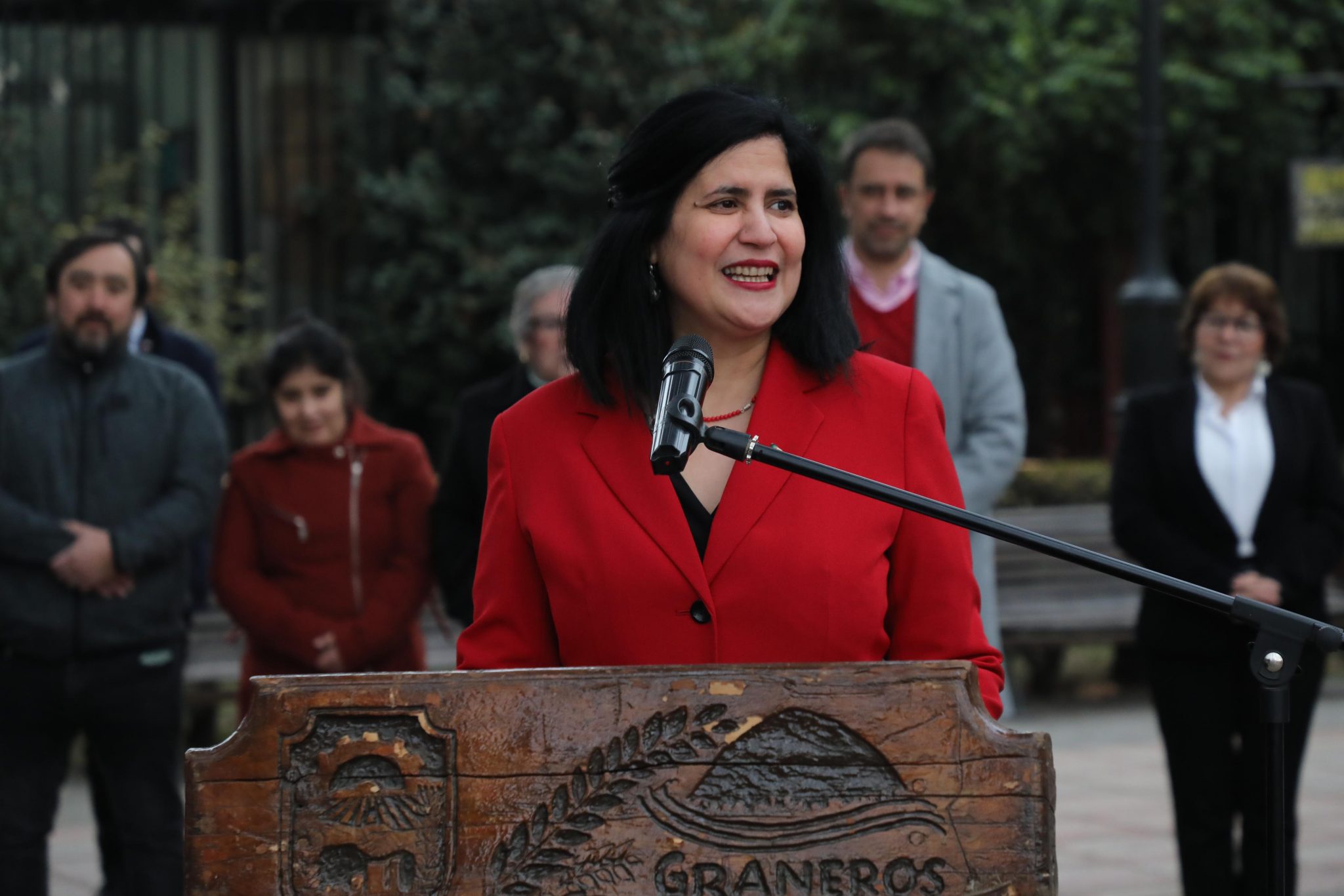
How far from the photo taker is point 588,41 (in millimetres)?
14211

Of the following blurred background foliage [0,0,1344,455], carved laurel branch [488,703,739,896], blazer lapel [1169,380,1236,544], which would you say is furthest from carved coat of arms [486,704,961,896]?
blurred background foliage [0,0,1344,455]

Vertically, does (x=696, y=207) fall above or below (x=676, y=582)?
above

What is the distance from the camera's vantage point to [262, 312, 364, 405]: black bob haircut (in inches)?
216

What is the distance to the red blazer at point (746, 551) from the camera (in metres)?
2.55

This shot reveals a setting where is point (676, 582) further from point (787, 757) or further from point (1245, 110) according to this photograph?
point (1245, 110)

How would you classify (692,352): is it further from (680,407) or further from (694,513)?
(694,513)

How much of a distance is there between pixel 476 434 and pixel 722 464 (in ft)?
8.70

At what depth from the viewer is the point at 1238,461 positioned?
17.3 ft

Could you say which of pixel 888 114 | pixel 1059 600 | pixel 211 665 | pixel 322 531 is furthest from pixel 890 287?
pixel 888 114

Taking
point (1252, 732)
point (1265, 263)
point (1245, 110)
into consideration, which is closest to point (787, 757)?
point (1252, 732)

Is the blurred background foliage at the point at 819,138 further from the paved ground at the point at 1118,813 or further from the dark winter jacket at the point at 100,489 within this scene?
the dark winter jacket at the point at 100,489

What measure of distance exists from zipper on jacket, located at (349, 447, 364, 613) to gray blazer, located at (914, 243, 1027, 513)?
5.83ft

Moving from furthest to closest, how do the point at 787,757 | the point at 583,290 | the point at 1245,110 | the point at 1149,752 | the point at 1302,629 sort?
the point at 1245,110 < the point at 1149,752 < the point at 583,290 < the point at 1302,629 < the point at 787,757

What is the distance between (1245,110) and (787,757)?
16639 mm
